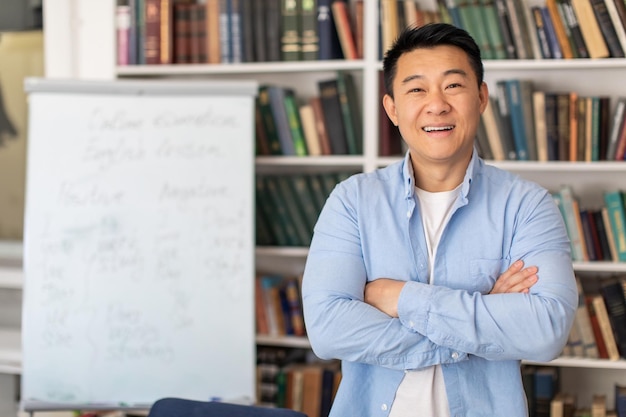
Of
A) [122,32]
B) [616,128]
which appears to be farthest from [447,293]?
[122,32]

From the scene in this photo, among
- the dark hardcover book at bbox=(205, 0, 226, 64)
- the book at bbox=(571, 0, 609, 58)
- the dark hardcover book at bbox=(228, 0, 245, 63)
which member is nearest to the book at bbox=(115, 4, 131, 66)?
the dark hardcover book at bbox=(205, 0, 226, 64)

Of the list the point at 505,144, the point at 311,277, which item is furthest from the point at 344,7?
the point at 311,277

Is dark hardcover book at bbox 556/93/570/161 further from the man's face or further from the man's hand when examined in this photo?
the man's hand

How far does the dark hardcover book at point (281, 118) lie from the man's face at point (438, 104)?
68.3 inches

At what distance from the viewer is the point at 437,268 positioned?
74.2 inches

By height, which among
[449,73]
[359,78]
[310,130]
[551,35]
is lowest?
[310,130]

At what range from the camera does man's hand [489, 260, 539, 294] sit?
181 cm

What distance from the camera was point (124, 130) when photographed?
3340mm

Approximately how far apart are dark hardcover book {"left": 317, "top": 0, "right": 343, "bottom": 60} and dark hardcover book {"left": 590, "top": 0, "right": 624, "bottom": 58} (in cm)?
104

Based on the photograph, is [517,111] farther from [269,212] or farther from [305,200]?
[269,212]

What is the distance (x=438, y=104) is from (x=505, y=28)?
1.65 m

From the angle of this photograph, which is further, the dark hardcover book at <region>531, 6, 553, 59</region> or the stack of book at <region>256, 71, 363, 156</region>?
the stack of book at <region>256, 71, 363, 156</region>

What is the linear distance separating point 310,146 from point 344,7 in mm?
600

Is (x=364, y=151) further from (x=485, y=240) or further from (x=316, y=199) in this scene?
(x=485, y=240)
